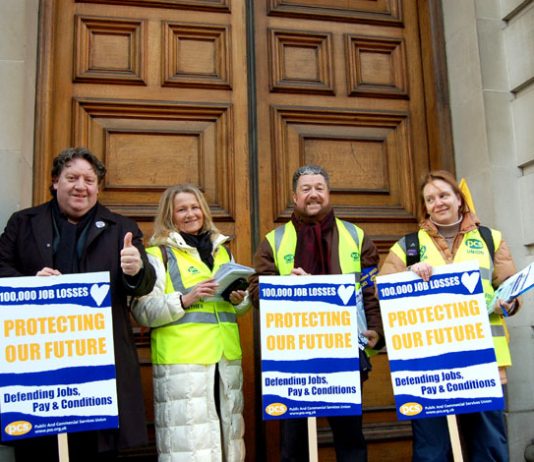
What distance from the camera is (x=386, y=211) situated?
17.0ft

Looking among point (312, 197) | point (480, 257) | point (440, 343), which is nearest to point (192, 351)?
point (312, 197)

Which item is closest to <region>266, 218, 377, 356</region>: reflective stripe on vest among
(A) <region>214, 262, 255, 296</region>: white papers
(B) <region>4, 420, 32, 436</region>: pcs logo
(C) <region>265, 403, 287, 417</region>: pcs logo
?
(A) <region>214, 262, 255, 296</region>: white papers

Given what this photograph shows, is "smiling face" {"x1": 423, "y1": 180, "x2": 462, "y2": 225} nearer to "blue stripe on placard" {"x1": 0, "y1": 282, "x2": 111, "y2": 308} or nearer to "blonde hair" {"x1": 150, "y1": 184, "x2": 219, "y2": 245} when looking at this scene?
"blonde hair" {"x1": 150, "y1": 184, "x2": 219, "y2": 245}

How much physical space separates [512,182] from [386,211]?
100cm

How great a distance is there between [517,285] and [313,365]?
115 centimetres

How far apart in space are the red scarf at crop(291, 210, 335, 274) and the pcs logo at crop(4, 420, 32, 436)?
172 centimetres

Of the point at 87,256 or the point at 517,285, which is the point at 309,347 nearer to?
Answer: the point at 517,285

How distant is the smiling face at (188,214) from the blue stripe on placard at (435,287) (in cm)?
125

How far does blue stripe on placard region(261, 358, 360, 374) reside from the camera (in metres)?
3.25

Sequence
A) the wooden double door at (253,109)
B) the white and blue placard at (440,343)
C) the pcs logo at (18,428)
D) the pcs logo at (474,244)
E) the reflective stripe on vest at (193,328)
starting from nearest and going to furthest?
the pcs logo at (18,428) → the white and blue placard at (440,343) → the reflective stripe on vest at (193,328) → the pcs logo at (474,244) → the wooden double door at (253,109)

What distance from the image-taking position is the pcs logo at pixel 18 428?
2.94m

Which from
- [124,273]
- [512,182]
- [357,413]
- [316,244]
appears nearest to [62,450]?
[124,273]

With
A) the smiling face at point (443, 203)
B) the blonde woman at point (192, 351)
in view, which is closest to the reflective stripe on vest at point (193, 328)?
the blonde woman at point (192, 351)

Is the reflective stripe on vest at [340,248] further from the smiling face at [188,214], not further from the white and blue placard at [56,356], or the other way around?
the white and blue placard at [56,356]
